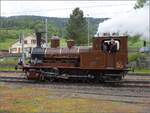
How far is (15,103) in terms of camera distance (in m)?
15.3

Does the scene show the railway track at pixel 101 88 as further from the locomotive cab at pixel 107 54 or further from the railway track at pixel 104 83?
the locomotive cab at pixel 107 54

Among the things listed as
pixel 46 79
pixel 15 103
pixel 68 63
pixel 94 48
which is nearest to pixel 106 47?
pixel 94 48

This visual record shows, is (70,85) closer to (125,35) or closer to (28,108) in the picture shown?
(125,35)

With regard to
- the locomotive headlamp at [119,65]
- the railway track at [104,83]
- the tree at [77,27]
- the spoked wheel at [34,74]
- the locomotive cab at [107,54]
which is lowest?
the railway track at [104,83]

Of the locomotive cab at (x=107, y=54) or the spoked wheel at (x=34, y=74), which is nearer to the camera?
the locomotive cab at (x=107, y=54)

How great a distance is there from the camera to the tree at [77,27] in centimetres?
6669

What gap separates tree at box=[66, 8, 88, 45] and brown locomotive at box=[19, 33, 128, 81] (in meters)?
41.6

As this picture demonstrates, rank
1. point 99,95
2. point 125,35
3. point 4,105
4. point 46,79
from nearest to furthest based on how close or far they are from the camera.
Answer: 1. point 4,105
2. point 99,95
3. point 125,35
4. point 46,79

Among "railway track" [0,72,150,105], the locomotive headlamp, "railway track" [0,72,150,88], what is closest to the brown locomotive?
the locomotive headlamp

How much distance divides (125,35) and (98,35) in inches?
58.3

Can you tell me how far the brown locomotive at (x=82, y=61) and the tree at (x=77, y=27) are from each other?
4162 cm

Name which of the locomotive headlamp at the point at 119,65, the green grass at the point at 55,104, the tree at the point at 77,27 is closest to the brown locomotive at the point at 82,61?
the locomotive headlamp at the point at 119,65

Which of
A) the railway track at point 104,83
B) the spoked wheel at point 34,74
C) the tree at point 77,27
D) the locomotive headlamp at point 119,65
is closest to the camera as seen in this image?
the locomotive headlamp at point 119,65

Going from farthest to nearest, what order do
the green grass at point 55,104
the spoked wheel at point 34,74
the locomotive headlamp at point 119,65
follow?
the spoked wheel at point 34,74
the locomotive headlamp at point 119,65
the green grass at point 55,104
